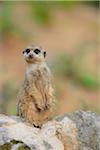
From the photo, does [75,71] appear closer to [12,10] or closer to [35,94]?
[12,10]

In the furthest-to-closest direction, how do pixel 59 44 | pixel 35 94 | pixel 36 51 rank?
pixel 59 44, pixel 36 51, pixel 35 94

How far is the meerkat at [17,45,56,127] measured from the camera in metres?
8.91

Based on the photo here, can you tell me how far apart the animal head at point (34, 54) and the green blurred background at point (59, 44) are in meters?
5.10

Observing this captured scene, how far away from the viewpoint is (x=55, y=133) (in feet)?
28.4

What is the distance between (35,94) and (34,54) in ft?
1.24

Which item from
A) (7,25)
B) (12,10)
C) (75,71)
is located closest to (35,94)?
(75,71)

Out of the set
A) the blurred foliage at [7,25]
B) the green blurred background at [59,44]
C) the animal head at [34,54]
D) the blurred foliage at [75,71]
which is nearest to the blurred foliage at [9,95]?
the green blurred background at [59,44]

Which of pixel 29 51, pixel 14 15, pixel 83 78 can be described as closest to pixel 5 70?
pixel 83 78

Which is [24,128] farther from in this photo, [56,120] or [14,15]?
[14,15]

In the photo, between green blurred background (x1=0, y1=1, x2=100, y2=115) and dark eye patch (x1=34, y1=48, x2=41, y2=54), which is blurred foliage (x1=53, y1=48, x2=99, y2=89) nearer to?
green blurred background (x1=0, y1=1, x2=100, y2=115)

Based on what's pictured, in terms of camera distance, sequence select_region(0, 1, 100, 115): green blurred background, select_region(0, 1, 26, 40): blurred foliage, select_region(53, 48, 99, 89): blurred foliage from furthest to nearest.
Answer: select_region(0, 1, 26, 40): blurred foliage → select_region(53, 48, 99, 89): blurred foliage → select_region(0, 1, 100, 115): green blurred background

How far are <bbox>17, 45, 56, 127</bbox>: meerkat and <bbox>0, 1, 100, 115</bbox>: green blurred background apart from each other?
5.14 m

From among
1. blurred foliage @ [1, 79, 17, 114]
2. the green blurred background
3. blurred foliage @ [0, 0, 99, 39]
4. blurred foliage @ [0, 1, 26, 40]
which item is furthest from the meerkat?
blurred foliage @ [0, 1, 26, 40]

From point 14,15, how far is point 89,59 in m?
2.62
